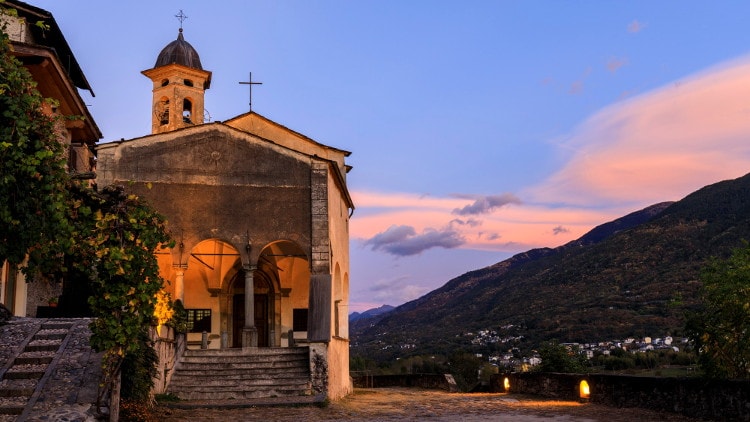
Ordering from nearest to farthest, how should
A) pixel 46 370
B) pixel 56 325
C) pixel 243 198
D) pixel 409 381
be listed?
pixel 46 370 < pixel 56 325 < pixel 243 198 < pixel 409 381

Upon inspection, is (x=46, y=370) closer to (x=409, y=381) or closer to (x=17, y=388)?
(x=17, y=388)

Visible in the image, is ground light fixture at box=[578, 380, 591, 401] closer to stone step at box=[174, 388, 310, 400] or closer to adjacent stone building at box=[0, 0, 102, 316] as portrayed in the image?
stone step at box=[174, 388, 310, 400]

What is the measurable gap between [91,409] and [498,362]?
37049mm

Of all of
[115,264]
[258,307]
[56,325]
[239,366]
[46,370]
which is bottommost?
[239,366]

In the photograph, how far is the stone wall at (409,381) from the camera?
26.5 m

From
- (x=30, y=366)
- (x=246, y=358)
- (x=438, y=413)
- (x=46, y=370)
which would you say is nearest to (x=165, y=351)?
(x=246, y=358)

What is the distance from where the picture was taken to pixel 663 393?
13.0 meters

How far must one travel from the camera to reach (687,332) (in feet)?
42.2

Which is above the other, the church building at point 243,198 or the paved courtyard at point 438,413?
the church building at point 243,198

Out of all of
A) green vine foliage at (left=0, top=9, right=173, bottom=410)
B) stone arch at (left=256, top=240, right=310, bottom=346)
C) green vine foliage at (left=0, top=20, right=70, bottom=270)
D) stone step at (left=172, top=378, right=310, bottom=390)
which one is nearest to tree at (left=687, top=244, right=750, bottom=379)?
stone step at (left=172, top=378, right=310, bottom=390)

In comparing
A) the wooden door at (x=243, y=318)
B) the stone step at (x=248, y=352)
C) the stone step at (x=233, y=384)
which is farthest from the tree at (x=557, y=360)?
the wooden door at (x=243, y=318)

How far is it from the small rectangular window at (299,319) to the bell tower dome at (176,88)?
342 inches

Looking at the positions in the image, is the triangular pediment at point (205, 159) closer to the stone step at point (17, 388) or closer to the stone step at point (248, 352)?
the stone step at point (248, 352)

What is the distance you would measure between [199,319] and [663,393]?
16049mm
